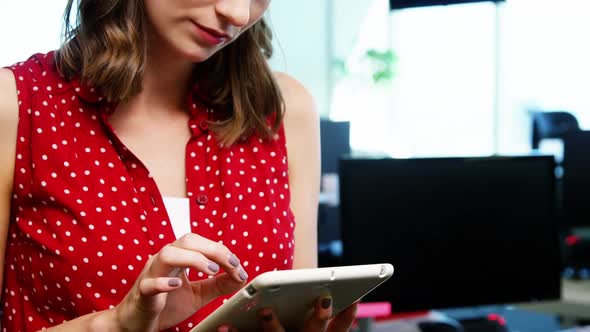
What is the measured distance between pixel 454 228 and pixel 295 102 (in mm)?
676

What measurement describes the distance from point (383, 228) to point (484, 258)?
0.90 feet

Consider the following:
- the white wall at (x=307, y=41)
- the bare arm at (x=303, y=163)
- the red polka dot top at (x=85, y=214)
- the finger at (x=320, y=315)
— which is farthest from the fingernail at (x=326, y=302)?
the white wall at (x=307, y=41)

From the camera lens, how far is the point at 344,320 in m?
1.01

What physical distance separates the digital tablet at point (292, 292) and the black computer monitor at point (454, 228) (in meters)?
0.83

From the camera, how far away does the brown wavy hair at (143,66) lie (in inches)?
43.9

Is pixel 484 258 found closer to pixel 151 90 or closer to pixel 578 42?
pixel 151 90

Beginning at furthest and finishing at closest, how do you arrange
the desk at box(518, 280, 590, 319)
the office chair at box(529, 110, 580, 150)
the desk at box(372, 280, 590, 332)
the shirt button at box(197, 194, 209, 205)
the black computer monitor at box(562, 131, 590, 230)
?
1. the office chair at box(529, 110, 580, 150)
2. the black computer monitor at box(562, 131, 590, 230)
3. the desk at box(518, 280, 590, 319)
4. the desk at box(372, 280, 590, 332)
5. the shirt button at box(197, 194, 209, 205)

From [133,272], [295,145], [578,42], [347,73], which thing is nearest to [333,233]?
[295,145]

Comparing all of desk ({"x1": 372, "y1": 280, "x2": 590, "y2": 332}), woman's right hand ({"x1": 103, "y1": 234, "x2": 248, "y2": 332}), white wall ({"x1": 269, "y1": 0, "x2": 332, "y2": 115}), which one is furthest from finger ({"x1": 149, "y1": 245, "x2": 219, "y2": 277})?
white wall ({"x1": 269, "y1": 0, "x2": 332, "y2": 115})

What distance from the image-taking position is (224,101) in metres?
1.29

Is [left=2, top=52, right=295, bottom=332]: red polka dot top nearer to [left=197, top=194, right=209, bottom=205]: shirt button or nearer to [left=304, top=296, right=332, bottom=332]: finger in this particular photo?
[left=197, top=194, right=209, bottom=205]: shirt button

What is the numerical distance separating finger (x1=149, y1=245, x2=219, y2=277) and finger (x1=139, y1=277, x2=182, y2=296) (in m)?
0.02

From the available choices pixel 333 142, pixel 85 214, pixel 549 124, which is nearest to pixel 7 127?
pixel 85 214

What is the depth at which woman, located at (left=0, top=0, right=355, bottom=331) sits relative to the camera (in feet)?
3.51
